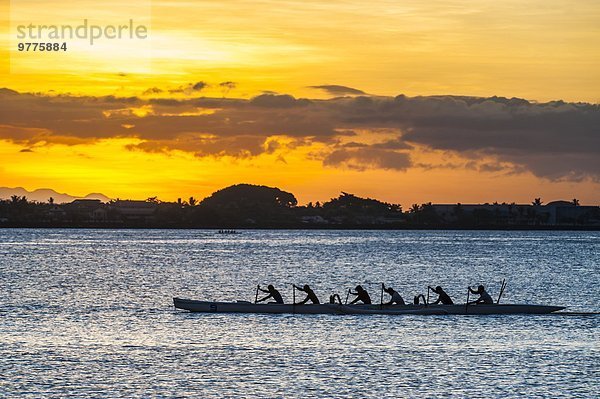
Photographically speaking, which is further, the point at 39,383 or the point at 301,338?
the point at 301,338

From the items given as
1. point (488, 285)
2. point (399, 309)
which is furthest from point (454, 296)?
point (399, 309)

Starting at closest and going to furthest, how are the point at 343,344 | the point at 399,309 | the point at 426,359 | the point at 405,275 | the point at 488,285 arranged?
the point at 426,359 < the point at 343,344 < the point at 399,309 < the point at 488,285 < the point at 405,275

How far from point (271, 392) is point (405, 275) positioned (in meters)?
80.0

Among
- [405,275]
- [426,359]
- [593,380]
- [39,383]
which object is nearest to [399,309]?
[426,359]

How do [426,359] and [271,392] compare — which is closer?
[271,392]

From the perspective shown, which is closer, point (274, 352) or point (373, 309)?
point (274, 352)

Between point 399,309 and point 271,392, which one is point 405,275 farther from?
point 271,392

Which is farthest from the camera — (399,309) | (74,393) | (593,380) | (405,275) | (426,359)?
(405,275)

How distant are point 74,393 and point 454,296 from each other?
5262 cm

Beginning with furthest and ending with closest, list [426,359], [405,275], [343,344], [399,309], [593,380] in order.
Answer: [405,275] < [399,309] < [343,344] < [426,359] < [593,380]

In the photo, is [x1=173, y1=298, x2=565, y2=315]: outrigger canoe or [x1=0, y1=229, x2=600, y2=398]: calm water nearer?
[x1=0, y1=229, x2=600, y2=398]: calm water

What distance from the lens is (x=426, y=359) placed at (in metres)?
44.9

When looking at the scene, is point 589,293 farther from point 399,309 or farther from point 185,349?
point 185,349

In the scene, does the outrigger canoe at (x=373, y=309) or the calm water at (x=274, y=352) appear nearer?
the calm water at (x=274, y=352)
